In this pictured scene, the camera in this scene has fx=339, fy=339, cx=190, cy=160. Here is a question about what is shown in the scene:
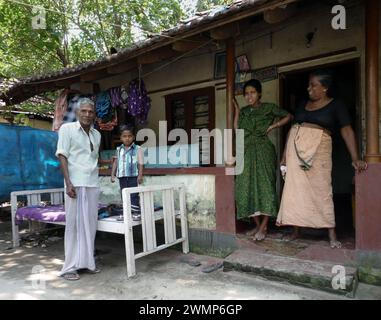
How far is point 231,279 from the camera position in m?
3.68

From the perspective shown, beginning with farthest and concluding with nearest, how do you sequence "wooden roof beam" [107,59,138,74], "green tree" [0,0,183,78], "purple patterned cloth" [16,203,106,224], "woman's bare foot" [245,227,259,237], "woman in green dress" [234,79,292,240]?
"green tree" [0,0,183,78] < "wooden roof beam" [107,59,138,74] < "purple patterned cloth" [16,203,106,224] < "woman's bare foot" [245,227,259,237] < "woman in green dress" [234,79,292,240]

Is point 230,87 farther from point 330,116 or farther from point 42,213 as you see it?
point 42,213

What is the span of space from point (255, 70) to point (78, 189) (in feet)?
11.0

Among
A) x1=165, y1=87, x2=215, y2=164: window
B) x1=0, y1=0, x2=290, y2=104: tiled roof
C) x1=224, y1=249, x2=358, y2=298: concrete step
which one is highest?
x1=0, y1=0, x2=290, y2=104: tiled roof

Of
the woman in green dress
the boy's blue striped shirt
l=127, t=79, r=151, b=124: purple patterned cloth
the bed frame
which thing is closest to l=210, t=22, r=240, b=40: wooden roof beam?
the woman in green dress

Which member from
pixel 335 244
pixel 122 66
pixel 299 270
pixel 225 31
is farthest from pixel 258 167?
pixel 122 66

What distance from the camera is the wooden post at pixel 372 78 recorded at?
3395 mm

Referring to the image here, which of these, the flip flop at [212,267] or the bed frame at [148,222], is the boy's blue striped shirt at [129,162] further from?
the flip flop at [212,267]

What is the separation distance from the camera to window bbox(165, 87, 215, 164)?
6.20 m

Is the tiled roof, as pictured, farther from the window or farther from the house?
the window

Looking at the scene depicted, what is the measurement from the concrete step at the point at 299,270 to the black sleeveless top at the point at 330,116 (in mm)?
1503

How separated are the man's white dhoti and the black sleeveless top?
267cm
